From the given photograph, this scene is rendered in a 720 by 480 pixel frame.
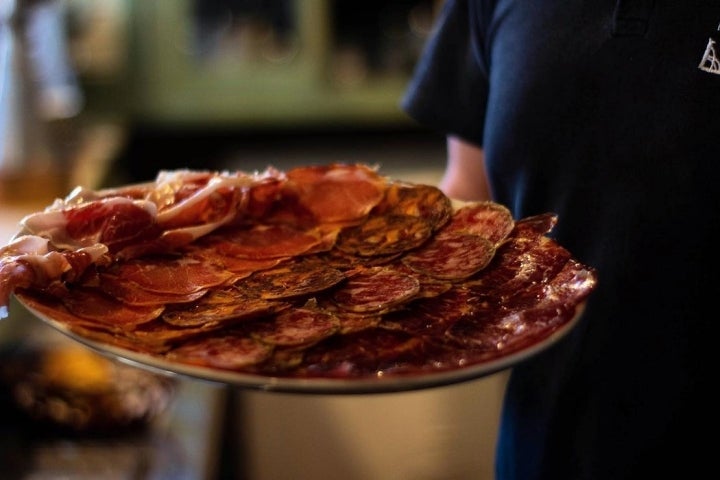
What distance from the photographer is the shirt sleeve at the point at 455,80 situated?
3.63ft

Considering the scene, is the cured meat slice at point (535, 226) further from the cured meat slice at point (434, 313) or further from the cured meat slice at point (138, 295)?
the cured meat slice at point (138, 295)

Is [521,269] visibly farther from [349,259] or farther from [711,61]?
[711,61]

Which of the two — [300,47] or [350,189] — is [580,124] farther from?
[300,47]

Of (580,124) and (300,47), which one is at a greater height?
(580,124)

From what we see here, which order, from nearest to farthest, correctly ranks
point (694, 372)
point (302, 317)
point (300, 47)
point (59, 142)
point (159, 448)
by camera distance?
point (302, 317)
point (694, 372)
point (159, 448)
point (59, 142)
point (300, 47)

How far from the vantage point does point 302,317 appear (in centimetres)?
70

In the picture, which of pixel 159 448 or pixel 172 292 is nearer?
pixel 172 292

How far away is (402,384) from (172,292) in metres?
0.26

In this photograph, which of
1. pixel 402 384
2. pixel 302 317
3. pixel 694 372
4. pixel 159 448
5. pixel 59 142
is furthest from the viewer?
pixel 59 142

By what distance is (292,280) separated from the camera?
2.53ft

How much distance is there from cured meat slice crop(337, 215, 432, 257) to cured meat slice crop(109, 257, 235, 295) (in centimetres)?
14

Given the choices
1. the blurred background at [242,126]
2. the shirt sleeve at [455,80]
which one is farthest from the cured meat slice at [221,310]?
the blurred background at [242,126]

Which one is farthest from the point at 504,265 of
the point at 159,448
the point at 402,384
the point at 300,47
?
the point at 300,47

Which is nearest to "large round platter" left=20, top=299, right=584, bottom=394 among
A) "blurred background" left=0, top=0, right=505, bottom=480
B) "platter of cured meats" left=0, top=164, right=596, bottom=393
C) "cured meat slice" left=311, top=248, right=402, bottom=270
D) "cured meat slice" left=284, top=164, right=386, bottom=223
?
"platter of cured meats" left=0, top=164, right=596, bottom=393
